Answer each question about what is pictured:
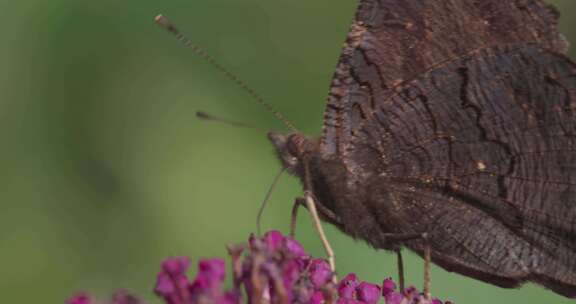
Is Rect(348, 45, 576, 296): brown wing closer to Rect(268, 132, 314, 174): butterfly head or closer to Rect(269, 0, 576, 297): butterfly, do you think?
Rect(269, 0, 576, 297): butterfly

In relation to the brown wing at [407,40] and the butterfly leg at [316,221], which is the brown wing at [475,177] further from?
the butterfly leg at [316,221]

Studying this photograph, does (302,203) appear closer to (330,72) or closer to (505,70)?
(505,70)

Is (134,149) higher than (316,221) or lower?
higher

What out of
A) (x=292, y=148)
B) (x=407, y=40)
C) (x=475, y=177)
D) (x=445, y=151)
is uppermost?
(x=407, y=40)

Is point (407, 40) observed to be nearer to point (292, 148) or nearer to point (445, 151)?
point (445, 151)

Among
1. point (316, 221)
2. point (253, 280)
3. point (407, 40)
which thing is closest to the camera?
point (253, 280)

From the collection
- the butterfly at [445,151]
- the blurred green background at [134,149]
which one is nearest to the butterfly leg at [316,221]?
the butterfly at [445,151]

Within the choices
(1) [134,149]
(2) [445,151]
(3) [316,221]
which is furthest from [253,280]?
(1) [134,149]
